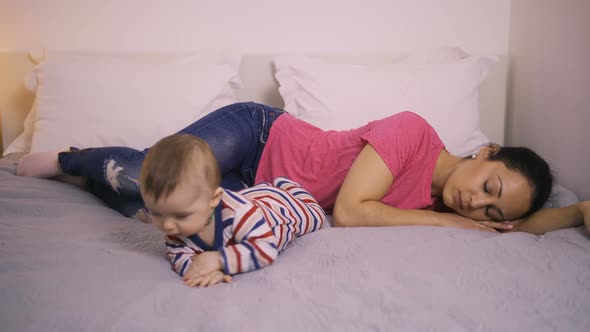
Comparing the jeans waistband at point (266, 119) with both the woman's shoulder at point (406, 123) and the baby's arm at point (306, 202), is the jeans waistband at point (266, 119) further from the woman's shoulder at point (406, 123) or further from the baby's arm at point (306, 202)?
the woman's shoulder at point (406, 123)

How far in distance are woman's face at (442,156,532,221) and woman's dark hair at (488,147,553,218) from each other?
0.01 metres

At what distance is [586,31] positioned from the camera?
1417 mm

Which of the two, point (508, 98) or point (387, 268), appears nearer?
point (387, 268)

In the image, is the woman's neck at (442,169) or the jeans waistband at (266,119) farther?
the jeans waistband at (266,119)

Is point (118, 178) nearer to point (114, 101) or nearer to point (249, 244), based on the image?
point (114, 101)

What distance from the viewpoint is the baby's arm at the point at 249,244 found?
0.86 m

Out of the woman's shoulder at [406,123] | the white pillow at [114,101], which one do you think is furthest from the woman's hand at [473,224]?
the white pillow at [114,101]

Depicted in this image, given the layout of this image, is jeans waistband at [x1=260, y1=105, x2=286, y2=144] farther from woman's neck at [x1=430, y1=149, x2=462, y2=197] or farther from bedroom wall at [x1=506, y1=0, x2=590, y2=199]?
bedroom wall at [x1=506, y1=0, x2=590, y2=199]

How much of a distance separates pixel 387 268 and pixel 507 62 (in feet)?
4.82

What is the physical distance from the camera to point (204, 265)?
0.85 m

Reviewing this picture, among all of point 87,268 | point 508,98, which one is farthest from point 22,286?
point 508,98

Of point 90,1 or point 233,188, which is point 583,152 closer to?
point 233,188

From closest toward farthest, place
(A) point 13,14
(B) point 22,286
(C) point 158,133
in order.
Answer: (B) point 22,286 < (C) point 158,133 < (A) point 13,14

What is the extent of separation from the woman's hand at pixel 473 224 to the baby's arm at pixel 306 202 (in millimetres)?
302
